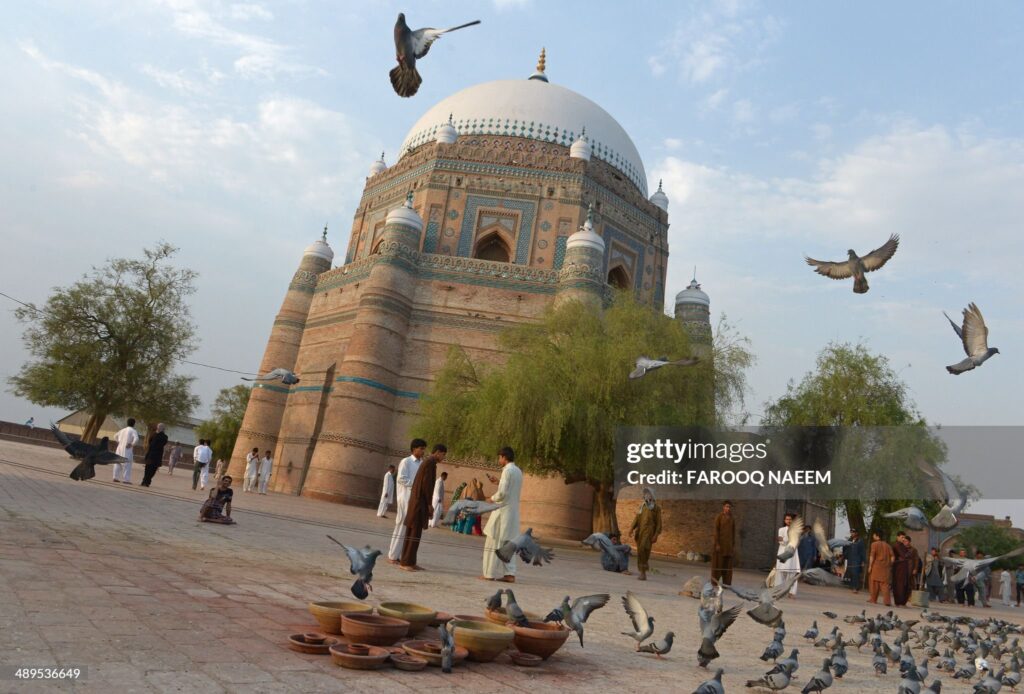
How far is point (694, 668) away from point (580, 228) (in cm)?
2035

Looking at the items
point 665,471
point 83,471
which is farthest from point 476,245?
point 83,471

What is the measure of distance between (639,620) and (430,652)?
155cm

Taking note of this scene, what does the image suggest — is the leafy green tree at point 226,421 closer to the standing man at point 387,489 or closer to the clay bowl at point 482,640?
the standing man at point 387,489

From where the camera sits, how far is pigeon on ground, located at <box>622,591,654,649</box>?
4.20 meters

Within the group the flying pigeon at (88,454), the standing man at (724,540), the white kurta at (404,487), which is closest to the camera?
the white kurta at (404,487)

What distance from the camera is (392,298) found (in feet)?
71.7

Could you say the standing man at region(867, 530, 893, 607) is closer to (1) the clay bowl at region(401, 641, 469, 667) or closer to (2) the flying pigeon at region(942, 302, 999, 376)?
(2) the flying pigeon at region(942, 302, 999, 376)

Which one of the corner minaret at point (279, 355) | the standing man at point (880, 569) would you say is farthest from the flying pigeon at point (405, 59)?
the corner minaret at point (279, 355)

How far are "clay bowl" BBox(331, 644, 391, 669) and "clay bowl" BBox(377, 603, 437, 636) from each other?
17.2 inches

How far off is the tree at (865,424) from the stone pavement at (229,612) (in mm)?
11892

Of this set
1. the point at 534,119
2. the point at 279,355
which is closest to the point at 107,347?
the point at 279,355

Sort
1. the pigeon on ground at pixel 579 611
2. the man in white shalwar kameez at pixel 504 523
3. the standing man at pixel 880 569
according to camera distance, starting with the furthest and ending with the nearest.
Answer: the standing man at pixel 880 569 → the man in white shalwar kameez at pixel 504 523 → the pigeon on ground at pixel 579 611

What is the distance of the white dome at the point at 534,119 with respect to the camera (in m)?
26.0

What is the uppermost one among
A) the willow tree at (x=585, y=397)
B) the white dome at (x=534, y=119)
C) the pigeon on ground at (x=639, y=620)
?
the white dome at (x=534, y=119)
